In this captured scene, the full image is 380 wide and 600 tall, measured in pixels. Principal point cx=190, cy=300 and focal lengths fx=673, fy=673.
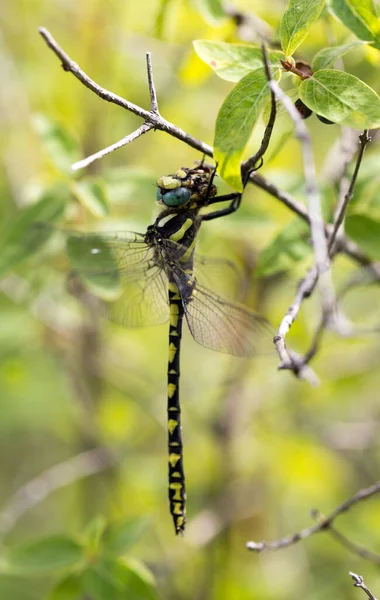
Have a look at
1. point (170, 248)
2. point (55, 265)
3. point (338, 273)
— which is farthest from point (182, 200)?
point (338, 273)

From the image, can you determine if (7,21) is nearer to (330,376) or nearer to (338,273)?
(338,273)

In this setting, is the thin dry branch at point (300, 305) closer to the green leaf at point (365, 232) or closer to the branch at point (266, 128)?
the green leaf at point (365, 232)

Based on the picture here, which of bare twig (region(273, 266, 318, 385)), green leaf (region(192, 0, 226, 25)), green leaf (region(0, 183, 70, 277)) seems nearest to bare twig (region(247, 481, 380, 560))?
bare twig (region(273, 266, 318, 385))

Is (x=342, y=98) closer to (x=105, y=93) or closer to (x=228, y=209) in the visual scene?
(x=105, y=93)

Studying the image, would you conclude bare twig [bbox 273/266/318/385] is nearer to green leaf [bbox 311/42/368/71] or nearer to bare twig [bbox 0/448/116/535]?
green leaf [bbox 311/42/368/71]

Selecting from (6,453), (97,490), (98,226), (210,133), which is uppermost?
(210,133)

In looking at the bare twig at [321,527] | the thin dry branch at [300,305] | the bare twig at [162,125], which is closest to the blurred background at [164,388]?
the bare twig at [162,125]
